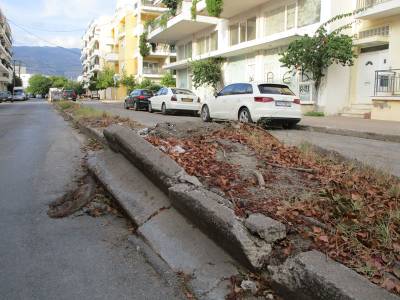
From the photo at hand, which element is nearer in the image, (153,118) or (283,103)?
(283,103)

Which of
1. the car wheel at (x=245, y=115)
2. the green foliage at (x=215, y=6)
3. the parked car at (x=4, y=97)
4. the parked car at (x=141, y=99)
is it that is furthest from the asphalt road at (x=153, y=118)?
the parked car at (x=4, y=97)

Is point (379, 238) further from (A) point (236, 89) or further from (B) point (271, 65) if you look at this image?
(B) point (271, 65)

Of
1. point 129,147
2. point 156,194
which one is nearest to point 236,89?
point 129,147

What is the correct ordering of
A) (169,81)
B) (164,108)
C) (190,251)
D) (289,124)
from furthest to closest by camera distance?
1. (169,81)
2. (164,108)
3. (289,124)
4. (190,251)

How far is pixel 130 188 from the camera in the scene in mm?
5469

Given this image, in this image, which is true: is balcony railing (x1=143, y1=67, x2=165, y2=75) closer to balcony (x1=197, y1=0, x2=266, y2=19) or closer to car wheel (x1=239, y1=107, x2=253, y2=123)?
balcony (x1=197, y1=0, x2=266, y2=19)

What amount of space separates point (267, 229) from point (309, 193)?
1068mm

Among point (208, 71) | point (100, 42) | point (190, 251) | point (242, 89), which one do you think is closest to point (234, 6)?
point (208, 71)

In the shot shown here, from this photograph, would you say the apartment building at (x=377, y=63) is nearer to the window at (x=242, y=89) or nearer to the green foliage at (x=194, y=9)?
the window at (x=242, y=89)

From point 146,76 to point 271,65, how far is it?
35859 mm

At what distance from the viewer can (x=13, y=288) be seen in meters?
3.26

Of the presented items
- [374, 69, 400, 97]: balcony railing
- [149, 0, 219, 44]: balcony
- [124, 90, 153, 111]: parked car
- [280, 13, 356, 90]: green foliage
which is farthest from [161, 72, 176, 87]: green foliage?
[374, 69, 400, 97]: balcony railing

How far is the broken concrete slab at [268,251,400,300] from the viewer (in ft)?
8.33

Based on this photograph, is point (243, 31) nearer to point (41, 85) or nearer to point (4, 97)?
point (4, 97)
